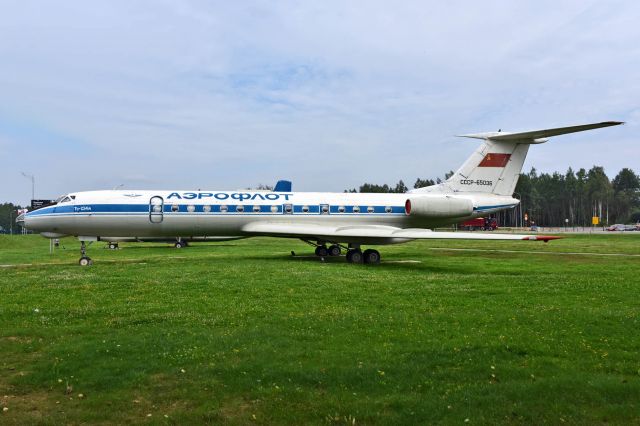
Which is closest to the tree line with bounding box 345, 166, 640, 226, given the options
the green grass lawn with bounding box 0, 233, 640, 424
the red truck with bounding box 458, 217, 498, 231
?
the red truck with bounding box 458, 217, 498, 231

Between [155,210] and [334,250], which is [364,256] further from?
Answer: [155,210]

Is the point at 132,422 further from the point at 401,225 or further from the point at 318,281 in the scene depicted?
the point at 401,225

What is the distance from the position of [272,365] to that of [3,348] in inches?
154

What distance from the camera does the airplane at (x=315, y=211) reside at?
70.1 ft

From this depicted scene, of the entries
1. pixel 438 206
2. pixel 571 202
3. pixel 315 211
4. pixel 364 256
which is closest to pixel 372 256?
pixel 364 256

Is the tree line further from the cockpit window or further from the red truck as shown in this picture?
the cockpit window

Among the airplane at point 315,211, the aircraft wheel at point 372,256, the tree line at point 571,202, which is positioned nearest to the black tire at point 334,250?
the airplane at point 315,211

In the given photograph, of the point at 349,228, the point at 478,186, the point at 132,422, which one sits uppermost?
the point at 478,186

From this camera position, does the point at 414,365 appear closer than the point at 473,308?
Yes

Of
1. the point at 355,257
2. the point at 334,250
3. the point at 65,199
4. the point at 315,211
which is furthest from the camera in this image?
the point at 334,250

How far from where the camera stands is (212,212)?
75.0ft

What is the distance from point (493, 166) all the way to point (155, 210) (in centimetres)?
1667

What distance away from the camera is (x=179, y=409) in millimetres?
4941

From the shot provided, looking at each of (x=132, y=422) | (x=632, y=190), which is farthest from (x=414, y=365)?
(x=632, y=190)
